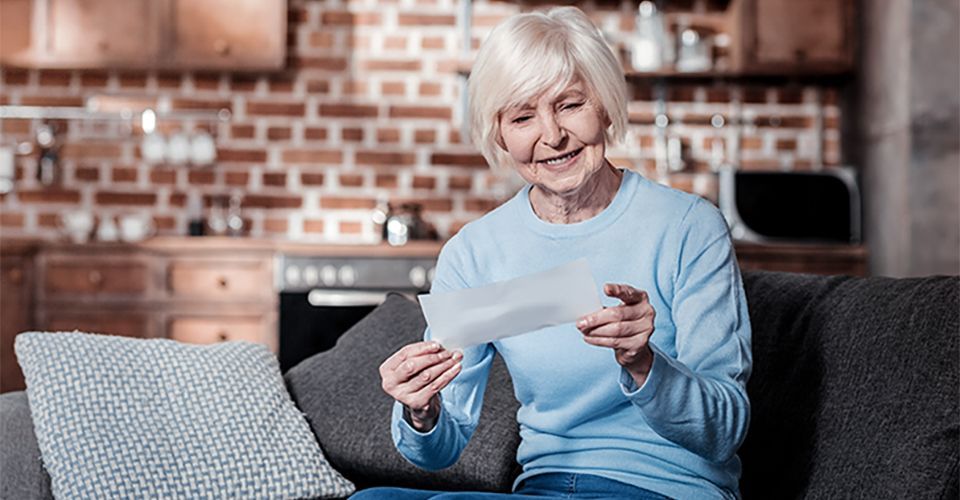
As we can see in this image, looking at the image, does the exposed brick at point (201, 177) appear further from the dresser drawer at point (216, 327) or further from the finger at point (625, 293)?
the finger at point (625, 293)

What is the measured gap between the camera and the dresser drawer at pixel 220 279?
4.55 m

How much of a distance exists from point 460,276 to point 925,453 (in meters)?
0.71

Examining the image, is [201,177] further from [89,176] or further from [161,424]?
[161,424]

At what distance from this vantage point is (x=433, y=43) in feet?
16.7

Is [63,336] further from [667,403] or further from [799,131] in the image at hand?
[799,131]

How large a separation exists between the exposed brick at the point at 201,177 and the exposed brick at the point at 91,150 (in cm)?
34

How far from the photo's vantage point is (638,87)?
5.07 meters

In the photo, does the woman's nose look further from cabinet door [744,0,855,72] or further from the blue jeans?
cabinet door [744,0,855,72]

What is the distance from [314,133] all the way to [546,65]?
3.64 meters

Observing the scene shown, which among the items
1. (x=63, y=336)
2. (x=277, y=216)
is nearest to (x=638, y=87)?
(x=277, y=216)

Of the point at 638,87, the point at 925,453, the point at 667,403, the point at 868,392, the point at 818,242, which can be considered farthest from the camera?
the point at 638,87

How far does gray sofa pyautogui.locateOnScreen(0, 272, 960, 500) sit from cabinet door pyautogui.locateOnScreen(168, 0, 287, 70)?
2831 millimetres

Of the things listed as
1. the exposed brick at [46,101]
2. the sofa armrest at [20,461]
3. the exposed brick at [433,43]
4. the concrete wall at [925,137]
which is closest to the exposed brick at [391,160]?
the exposed brick at [433,43]

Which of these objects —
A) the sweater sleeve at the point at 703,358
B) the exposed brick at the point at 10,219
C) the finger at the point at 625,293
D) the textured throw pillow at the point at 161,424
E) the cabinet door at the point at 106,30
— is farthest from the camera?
the exposed brick at the point at 10,219
